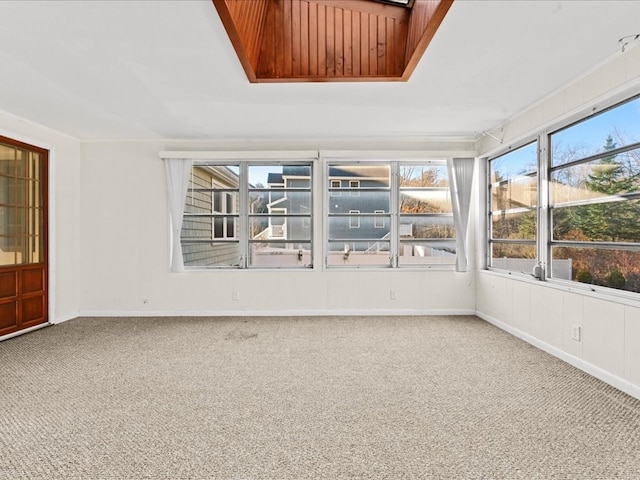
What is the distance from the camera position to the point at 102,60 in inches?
110

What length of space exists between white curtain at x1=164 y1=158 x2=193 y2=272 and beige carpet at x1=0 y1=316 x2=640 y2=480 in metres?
1.44

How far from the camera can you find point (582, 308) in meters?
3.10

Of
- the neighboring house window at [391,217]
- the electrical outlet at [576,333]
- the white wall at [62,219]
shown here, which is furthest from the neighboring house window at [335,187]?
the white wall at [62,219]

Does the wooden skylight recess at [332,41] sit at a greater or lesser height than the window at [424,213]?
greater

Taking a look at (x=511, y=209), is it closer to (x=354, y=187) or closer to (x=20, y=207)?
(x=354, y=187)

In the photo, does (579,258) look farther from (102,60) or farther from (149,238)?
(149,238)

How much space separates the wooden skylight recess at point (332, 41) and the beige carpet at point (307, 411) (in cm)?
243

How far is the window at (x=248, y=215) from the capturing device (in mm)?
5188

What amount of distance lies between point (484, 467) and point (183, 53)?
3.17m

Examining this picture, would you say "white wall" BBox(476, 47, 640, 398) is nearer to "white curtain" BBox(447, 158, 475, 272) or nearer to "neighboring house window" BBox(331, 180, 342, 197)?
"white curtain" BBox(447, 158, 475, 272)

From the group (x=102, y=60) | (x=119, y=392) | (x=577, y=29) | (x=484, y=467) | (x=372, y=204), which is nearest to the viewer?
(x=484, y=467)

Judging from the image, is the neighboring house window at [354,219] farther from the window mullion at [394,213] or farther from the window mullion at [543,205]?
the window mullion at [543,205]

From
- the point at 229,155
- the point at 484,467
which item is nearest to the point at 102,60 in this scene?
the point at 229,155

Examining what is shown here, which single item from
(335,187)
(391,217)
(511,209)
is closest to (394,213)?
(391,217)
